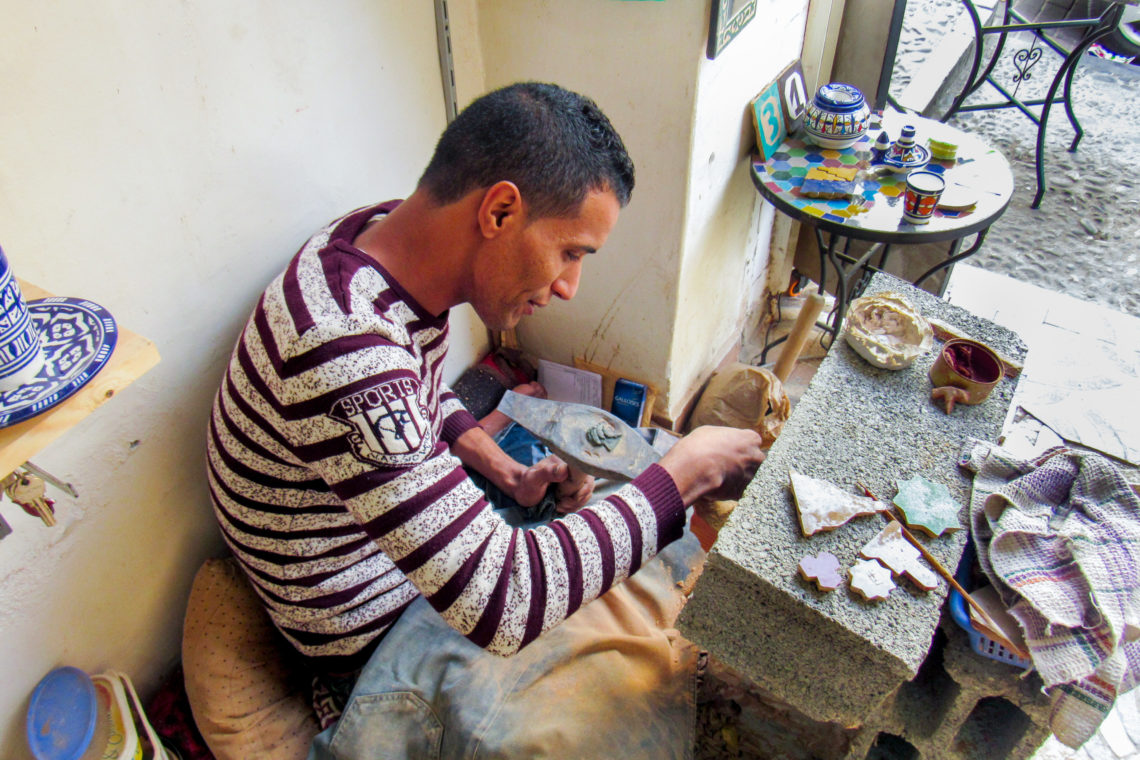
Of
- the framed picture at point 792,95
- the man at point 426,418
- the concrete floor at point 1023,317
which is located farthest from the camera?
the concrete floor at point 1023,317

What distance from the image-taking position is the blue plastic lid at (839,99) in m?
2.32

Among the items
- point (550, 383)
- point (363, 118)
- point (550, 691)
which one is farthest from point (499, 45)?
point (550, 691)

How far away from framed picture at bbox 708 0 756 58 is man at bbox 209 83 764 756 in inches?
23.4

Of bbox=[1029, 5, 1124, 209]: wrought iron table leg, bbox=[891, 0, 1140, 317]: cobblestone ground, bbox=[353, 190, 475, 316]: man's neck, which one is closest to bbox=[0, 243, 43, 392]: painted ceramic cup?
bbox=[353, 190, 475, 316]: man's neck

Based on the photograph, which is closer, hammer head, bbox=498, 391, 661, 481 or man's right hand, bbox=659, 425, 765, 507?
man's right hand, bbox=659, 425, 765, 507

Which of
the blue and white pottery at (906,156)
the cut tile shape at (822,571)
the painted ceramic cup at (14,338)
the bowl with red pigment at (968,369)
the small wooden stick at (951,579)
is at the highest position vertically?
the painted ceramic cup at (14,338)

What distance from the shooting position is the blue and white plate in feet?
2.92

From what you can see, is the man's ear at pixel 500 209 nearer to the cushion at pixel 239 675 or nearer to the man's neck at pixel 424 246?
the man's neck at pixel 424 246

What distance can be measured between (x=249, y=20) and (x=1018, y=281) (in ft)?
10.6

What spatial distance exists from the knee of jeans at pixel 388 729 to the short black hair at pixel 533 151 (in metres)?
0.92

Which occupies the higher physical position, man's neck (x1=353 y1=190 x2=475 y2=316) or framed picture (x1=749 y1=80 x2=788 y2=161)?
man's neck (x1=353 y1=190 x2=475 y2=316)

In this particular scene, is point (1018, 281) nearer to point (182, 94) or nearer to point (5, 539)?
point (182, 94)

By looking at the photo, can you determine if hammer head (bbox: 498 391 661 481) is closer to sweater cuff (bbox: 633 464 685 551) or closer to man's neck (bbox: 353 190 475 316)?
sweater cuff (bbox: 633 464 685 551)

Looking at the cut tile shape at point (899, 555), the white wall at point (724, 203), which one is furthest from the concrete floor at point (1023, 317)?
the cut tile shape at point (899, 555)
